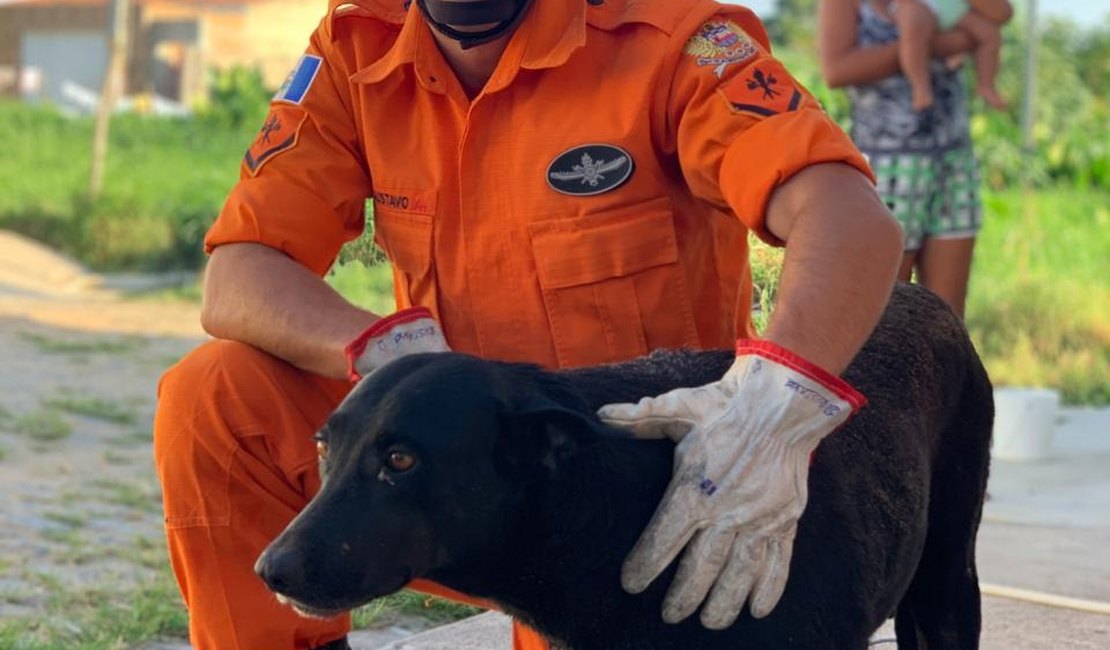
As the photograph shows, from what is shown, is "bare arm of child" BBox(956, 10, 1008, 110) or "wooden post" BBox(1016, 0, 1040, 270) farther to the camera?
"wooden post" BBox(1016, 0, 1040, 270)

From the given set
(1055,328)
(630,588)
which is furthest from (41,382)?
(630,588)

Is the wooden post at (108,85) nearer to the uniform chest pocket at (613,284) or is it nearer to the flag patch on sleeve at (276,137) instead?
the flag patch on sleeve at (276,137)

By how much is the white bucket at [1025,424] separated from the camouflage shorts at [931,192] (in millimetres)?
1203

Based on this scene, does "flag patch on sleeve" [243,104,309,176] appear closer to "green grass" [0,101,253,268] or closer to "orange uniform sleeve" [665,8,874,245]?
"orange uniform sleeve" [665,8,874,245]

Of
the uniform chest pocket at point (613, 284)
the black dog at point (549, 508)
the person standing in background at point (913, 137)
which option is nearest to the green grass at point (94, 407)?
the person standing in background at point (913, 137)

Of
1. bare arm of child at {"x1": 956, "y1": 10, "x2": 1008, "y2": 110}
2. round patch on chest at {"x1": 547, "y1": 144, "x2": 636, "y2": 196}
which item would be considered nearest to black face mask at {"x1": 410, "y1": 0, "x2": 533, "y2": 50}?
round patch on chest at {"x1": 547, "y1": 144, "x2": 636, "y2": 196}

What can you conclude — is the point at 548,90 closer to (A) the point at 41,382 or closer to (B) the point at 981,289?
(A) the point at 41,382

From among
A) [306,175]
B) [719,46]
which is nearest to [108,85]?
[306,175]

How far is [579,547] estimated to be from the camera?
7.07 ft

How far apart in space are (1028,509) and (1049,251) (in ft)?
21.8

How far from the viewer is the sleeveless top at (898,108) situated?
5.20m

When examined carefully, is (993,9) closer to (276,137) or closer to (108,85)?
(276,137)

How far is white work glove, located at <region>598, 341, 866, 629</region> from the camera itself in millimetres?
2125

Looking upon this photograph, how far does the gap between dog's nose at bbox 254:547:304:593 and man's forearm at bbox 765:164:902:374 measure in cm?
71
